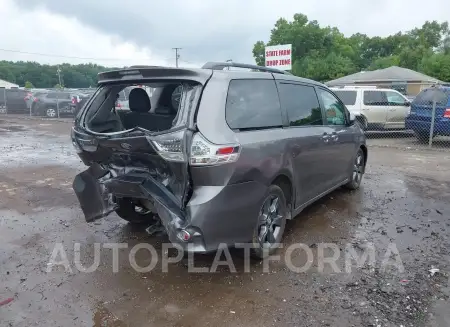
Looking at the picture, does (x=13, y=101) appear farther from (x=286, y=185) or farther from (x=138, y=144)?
(x=286, y=185)

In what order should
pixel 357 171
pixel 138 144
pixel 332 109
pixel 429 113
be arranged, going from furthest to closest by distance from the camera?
pixel 429 113
pixel 357 171
pixel 332 109
pixel 138 144

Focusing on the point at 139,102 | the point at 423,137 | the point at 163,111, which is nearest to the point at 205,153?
the point at 163,111

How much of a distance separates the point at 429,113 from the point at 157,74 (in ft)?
32.7

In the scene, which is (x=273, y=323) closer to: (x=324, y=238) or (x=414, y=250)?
(x=324, y=238)

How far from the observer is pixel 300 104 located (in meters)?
4.34

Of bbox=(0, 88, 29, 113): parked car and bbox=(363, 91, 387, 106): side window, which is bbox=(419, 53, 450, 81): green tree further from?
bbox=(0, 88, 29, 113): parked car

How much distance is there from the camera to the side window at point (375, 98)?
41.2 feet

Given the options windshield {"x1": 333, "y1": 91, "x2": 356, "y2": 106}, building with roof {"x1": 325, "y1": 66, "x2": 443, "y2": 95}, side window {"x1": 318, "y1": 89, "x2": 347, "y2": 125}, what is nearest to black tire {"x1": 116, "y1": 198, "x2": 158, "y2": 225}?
side window {"x1": 318, "y1": 89, "x2": 347, "y2": 125}

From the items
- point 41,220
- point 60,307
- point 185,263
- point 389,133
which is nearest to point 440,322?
point 185,263

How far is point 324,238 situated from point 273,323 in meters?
1.77

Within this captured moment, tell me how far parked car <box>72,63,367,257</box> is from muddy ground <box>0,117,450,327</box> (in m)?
0.44

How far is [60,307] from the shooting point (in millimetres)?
3053

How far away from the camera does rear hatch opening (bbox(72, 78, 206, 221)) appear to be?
3042 mm

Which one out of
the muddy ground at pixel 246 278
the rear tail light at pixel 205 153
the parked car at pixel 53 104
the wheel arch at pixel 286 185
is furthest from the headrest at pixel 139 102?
the parked car at pixel 53 104
